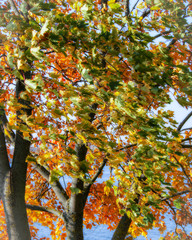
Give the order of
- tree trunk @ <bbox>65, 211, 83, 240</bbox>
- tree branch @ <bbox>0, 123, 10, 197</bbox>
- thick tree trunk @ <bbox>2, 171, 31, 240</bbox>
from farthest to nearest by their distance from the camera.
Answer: tree trunk @ <bbox>65, 211, 83, 240</bbox>, tree branch @ <bbox>0, 123, 10, 197</bbox>, thick tree trunk @ <bbox>2, 171, 31, 240</bbox>

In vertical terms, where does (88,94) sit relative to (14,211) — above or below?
above

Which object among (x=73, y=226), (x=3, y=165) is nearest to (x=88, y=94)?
(x=3, y=165)

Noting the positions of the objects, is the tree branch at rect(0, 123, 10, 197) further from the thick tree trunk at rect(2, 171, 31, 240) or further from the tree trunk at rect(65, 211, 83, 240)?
the tree trunk at rect(65, 211, 83, 240)

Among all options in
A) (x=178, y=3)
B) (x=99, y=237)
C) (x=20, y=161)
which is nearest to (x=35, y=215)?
(x=20, y=161)

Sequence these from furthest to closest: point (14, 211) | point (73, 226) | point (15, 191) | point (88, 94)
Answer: point (73, 226) → point (15, 191) → point (14, 211) → point (88, 94)

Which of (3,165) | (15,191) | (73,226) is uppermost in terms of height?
(3,165)

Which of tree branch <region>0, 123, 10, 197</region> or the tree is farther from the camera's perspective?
tree branch <region>0, 123, 10, 197</region>

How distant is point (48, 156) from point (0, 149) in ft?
3.67

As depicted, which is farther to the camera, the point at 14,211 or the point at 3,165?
the point at 3,165

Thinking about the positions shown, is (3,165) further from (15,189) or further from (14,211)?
(14,211)

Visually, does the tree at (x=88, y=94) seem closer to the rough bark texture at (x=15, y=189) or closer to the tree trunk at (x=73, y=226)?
the rough bark texture at (x=15, y=189)

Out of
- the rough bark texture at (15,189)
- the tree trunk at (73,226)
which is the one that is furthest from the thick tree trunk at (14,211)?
the tree trunk at (73,226)

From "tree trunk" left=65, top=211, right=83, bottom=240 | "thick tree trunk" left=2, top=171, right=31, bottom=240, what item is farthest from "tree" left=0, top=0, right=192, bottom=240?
"tree trunk" left=65, top=211, right=83, bottom=240

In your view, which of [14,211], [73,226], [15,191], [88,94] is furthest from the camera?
[73,226]
